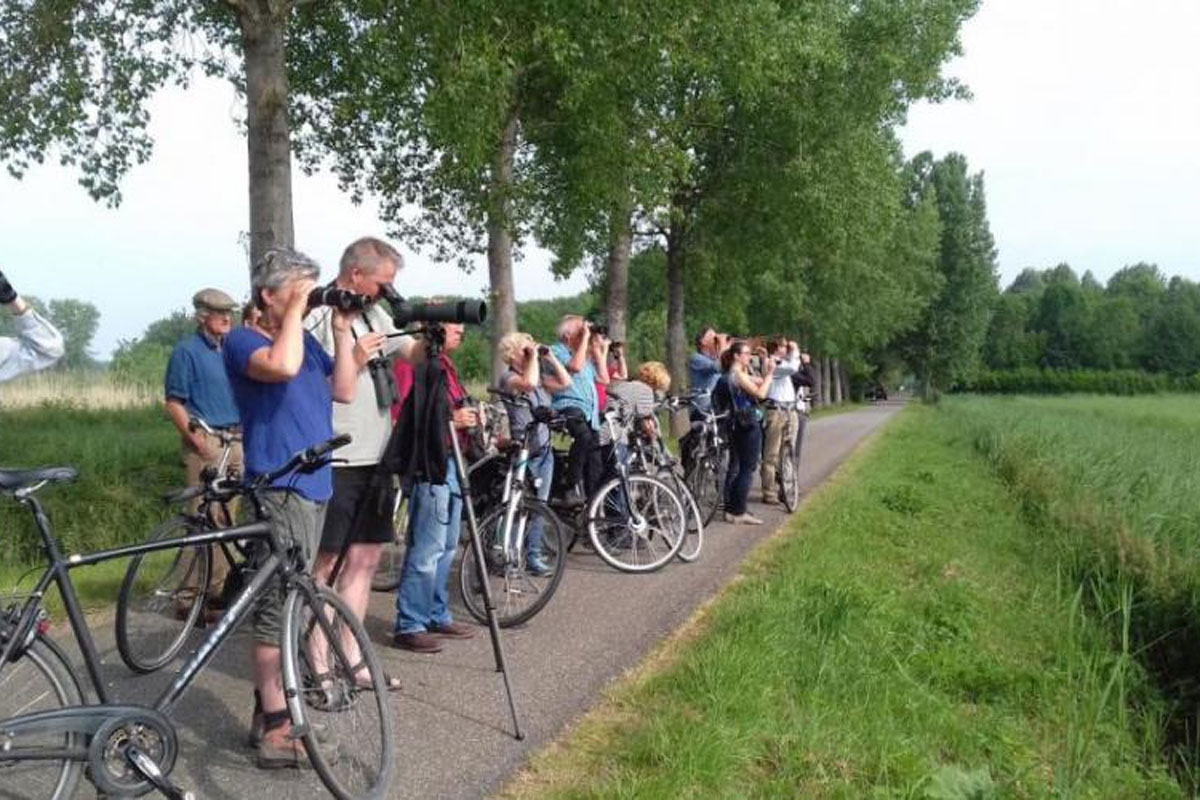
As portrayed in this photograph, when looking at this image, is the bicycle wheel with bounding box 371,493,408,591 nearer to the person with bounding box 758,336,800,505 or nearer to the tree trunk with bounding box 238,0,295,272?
the tree trunk with bounding box 238,0,295,272

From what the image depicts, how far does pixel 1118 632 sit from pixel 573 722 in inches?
183

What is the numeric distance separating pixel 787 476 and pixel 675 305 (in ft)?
47.7

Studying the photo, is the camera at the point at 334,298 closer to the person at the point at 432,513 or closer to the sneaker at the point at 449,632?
the person at the point at 432,513

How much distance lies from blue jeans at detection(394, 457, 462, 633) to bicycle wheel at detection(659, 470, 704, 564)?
105 inches

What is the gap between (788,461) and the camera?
434 inches

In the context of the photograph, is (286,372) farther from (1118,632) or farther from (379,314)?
(1118,632)

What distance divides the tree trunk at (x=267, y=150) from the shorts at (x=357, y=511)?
17.7ft

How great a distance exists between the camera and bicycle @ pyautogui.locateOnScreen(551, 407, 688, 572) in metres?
7.41

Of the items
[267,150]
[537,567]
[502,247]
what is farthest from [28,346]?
[502,247]

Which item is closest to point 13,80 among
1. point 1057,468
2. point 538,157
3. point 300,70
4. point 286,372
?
point 300,70

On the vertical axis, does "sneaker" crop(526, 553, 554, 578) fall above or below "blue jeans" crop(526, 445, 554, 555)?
below

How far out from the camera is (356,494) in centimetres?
448

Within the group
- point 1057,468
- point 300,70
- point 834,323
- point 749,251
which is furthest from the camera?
point 834,323

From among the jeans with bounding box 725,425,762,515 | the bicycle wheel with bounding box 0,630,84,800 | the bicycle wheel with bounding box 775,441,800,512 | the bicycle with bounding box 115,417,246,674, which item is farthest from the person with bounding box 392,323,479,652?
the bicycle wheel with bounding box 775,441,800,512
